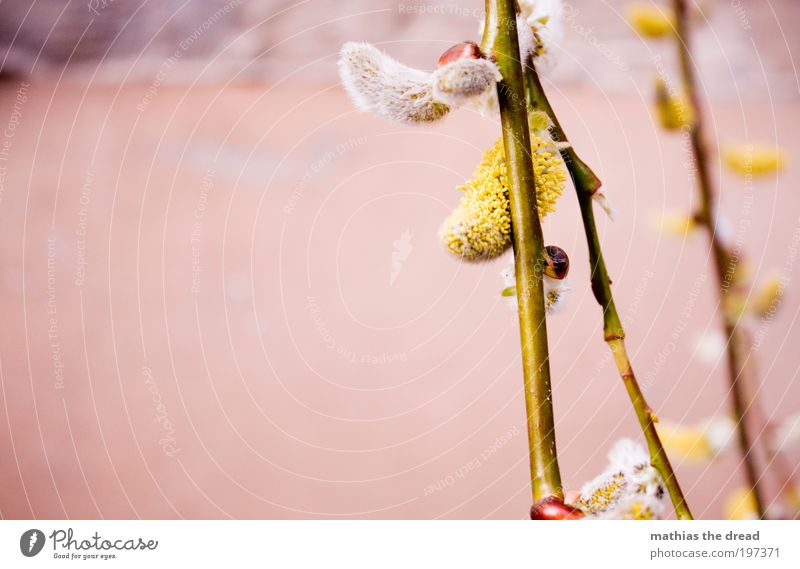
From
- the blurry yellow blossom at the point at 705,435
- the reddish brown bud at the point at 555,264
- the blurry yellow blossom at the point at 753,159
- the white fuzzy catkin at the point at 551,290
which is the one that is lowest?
the blurry yellow blossom at the point at 705,435

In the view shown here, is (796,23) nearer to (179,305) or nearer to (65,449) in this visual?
(179,305)

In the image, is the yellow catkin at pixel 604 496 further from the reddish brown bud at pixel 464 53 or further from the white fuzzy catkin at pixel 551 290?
the reddish brown bud at pixel 464 53

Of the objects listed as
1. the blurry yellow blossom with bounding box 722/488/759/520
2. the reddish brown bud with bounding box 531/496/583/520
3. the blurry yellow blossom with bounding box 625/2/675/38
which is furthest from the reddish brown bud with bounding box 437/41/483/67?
the blurry yellow blossom with bounding box 722/488/759/520

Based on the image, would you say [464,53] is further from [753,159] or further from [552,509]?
[753,159]

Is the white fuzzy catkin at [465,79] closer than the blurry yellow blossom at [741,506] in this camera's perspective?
Yes
